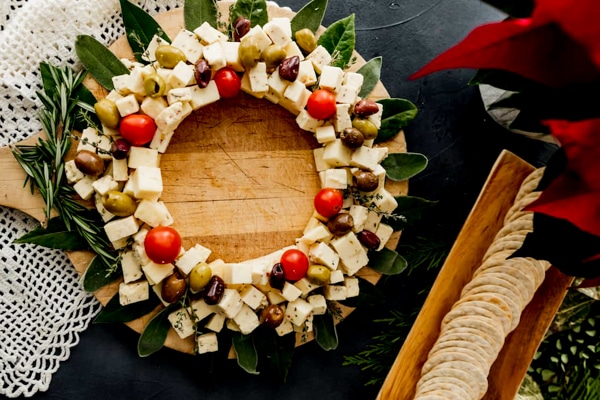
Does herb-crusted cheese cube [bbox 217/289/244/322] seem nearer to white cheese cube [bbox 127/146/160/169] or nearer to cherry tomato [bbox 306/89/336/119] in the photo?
white cheese cube [bbox 127/146/160/169]

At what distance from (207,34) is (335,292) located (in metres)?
0.81

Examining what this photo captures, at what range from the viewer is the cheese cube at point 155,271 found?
65.6 inches

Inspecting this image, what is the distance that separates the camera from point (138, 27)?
1.72 meters

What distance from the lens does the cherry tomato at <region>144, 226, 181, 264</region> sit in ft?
5.36

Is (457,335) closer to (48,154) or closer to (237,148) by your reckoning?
(237,148)

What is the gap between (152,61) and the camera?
168cm

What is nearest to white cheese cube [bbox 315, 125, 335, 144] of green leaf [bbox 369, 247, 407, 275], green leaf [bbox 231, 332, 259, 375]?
green leaf [bbox 369, 247, 407, 275]

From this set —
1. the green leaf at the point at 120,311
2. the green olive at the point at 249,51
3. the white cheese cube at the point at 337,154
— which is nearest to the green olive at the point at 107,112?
the green olive at the point at 249,51

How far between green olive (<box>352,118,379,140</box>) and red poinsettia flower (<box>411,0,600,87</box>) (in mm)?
768

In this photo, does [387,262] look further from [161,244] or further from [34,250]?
[34,250]

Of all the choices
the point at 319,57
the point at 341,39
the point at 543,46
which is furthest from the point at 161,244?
the point at 543,46

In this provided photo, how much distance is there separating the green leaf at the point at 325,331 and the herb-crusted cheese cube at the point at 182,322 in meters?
0.37

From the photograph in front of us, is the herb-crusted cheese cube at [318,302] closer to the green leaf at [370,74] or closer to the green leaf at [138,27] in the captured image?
the green leaf at [370,74]

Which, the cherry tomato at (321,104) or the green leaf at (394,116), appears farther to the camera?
the green leaf at (394,116)
